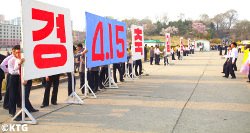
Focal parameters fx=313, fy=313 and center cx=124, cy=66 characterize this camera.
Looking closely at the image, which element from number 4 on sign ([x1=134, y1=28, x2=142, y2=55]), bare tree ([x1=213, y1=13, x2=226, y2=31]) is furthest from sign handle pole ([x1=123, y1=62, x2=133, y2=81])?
bare tree ([x1=213, y1=13, x2=226, y2=31])

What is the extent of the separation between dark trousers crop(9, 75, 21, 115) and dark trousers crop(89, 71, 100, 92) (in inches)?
151

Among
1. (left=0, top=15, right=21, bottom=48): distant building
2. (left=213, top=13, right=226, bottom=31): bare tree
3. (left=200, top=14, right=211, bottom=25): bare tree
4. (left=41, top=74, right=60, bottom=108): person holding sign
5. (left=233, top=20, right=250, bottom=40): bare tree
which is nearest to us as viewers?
(left=41, top=74, right=60, bottom=108): person holding sign

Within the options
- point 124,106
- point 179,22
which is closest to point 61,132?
point 124,106

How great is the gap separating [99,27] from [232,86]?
622 centimetres

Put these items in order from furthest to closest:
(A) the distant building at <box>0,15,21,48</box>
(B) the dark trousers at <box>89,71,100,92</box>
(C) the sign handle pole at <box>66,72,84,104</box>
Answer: (B) the dark trousers at <box>89,71,100,92</box>
(A) the distant building at <box>0,15,21,48</box>
(C) the sign handle pole at <box>66,72,84,104</box>

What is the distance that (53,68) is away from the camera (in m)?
8.02

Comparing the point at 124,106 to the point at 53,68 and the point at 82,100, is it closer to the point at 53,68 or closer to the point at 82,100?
the point at 82,100

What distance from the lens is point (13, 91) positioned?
24.5 ft

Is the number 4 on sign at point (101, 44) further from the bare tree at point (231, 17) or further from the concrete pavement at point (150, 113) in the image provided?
the bare tree at point (231, 17)

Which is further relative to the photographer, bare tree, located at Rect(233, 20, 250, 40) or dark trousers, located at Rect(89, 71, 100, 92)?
bare tree, located at Rect(233, 20, 250, 40)

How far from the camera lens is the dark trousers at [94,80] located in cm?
1126

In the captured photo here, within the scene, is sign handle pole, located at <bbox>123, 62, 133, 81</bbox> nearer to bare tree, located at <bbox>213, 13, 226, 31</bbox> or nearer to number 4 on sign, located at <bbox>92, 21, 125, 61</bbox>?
number 4 on sign, located at <bbox>92, 21, 125, 61</bbox>

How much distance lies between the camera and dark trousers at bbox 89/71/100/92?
11.3 m

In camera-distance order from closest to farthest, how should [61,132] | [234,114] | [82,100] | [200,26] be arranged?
[61,132] < [234,114] < [82,100] < [200,26]
